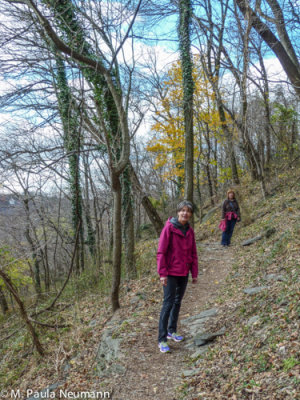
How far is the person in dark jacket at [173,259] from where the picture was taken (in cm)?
404

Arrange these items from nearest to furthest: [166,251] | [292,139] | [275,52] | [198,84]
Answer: [166,251]
[275,52]
[292,139]
[198,84]

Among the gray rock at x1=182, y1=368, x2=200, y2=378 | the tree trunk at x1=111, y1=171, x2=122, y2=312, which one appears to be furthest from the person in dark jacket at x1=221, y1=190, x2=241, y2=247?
the gray rock at x1=182, y1=368, x2=200, y2=378

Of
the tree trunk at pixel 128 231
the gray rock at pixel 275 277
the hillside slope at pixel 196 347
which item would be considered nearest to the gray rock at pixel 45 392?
the hillside slope at pixel 196 347

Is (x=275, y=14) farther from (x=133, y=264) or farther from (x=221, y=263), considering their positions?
(x=133, y=264)

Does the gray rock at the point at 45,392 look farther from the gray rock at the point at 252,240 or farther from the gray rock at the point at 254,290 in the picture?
the gray rock at the point at 252,240

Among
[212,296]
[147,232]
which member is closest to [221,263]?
[212,296]

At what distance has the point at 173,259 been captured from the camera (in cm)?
410

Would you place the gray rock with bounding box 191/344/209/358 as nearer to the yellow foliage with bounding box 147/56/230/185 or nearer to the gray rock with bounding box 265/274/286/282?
the gray rock with bounding box 265/274/286/282

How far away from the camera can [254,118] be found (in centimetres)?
1276

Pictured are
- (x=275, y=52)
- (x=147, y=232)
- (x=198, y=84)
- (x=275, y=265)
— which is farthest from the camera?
(x=147, y=232)

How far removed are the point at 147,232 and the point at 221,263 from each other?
1245cm

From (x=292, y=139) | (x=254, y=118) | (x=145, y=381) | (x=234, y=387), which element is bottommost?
(x=145, y=381)

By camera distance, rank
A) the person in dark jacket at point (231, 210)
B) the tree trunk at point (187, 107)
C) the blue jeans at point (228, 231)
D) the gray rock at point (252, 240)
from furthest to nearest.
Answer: the tree trunk at point (187, 107), the blue jeans at point (228, 231), the person in dark jacket at point (231, 210), the gray rock at point (252, 240)

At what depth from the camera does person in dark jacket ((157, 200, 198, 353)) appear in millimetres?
4035
